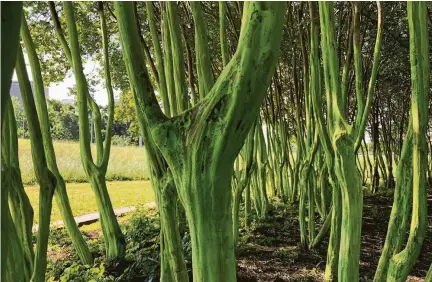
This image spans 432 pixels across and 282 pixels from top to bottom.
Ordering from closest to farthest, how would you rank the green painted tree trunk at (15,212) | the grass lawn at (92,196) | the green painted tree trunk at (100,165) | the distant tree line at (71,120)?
the green painted tree trunk at (15,212) → the green painted tree trunk at (100,165) → the grass lawn at (92,196) → the distant tree line at (71,120)

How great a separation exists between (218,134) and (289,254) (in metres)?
3.18

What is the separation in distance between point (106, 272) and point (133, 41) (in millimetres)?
2733

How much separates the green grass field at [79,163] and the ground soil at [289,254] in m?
7.29

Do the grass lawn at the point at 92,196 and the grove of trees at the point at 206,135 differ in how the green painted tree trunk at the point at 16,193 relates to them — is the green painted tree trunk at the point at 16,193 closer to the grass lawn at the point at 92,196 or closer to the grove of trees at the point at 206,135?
the grove of trees at the point at 206,135

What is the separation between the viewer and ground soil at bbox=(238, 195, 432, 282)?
3383mm

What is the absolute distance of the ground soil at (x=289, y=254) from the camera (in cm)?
338

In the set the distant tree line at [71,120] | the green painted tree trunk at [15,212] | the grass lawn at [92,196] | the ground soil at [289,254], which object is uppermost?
the distant tree line at [71,120]

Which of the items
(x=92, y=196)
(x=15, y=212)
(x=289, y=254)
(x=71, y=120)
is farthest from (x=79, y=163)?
(x=71, y=120)

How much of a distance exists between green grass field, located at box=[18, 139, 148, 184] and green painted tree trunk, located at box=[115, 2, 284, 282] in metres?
9.94

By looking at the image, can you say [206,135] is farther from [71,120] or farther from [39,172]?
[71,120]

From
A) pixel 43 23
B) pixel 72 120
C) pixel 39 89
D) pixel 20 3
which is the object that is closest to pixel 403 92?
pixel 43 23

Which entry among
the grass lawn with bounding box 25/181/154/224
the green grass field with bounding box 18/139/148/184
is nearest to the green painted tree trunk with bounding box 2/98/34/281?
the grass lawn with bounding box 25/181/154/224

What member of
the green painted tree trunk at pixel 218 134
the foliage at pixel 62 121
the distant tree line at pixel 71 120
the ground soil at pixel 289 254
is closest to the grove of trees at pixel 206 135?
the green painted tree trunk at pixel 218 134

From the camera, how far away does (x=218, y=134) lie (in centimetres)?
93
